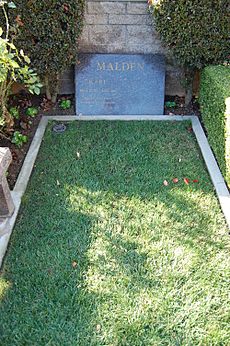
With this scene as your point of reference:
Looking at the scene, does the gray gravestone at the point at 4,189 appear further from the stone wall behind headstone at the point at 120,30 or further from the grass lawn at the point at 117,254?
Result: the stone wall behind headstone at the point at 120,30

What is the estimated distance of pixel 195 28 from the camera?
349 centimetres

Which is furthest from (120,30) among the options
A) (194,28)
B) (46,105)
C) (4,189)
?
(4,189)

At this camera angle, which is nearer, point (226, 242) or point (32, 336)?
point (32, 336)

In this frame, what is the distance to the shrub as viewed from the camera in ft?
11.2

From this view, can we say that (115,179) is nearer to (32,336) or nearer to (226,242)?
(226,242)

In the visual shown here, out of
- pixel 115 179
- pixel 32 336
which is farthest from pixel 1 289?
pixel 115 179

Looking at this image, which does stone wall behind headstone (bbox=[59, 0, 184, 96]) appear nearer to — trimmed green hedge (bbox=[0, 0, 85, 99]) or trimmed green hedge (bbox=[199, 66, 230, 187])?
trimmed green hedge (bbox=[0, 0, 85, 99])

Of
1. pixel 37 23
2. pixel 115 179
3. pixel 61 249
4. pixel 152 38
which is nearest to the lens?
pixel 61 249

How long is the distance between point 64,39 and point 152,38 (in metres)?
0.99

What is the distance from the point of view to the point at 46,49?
3531 millimetres

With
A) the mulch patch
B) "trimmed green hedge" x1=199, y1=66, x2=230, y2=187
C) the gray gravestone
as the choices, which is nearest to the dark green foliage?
"trimmed green hedge" x1=199, y1=66, x2=230, y2=187

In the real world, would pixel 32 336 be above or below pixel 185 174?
below

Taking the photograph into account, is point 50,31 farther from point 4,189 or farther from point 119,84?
point 4,189

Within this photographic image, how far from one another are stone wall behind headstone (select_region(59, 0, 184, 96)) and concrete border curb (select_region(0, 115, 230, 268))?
672mm
